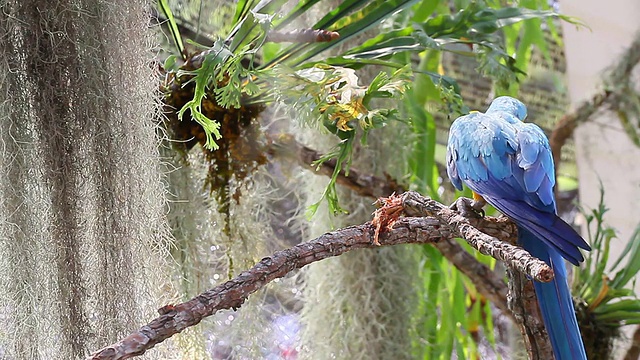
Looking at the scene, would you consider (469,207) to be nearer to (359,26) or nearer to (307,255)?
(307,255)

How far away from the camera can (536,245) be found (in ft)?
2.63

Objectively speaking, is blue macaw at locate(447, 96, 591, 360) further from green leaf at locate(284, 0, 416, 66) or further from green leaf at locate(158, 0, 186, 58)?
green leaf at locate(158, 0, 186, 58)

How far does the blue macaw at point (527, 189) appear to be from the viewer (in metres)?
0.73

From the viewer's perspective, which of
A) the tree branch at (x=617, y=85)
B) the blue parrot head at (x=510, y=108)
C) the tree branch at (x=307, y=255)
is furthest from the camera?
the tree branch at (x=617, y=85)

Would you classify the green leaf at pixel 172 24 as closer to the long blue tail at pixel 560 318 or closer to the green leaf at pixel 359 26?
the green leaf at pixel 359 26

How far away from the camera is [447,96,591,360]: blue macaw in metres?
0.73

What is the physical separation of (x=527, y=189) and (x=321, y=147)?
64 centimetres

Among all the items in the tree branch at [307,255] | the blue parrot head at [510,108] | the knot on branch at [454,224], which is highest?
the blue parrot head at [510,108]

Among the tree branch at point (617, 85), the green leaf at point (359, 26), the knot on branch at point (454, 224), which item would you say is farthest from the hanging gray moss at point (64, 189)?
the tree branch at point (617, 85)

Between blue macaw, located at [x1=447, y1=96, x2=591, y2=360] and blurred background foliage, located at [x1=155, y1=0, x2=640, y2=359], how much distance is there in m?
0.11

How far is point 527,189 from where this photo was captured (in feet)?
2.47

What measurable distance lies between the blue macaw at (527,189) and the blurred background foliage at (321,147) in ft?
0.37

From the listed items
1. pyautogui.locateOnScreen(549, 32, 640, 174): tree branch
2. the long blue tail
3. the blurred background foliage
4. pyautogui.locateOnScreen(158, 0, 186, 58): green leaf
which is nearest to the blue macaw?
the long blue tail

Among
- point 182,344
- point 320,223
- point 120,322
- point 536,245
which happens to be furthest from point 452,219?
point 320,223
